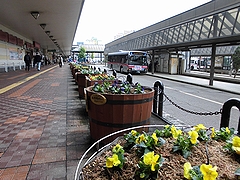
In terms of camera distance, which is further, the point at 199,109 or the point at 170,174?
the point at 199,109

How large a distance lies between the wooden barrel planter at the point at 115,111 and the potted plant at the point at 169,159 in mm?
1047

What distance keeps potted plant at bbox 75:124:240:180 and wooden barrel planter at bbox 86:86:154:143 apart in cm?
105

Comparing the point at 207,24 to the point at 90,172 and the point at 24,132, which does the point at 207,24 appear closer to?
the point at 24,132

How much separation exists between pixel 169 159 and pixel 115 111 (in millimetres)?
1527

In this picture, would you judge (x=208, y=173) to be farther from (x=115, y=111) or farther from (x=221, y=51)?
(x=221, y=51)

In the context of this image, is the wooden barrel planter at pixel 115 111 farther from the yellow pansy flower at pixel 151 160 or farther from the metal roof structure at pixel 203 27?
the metal roof structure at pixel 203 27

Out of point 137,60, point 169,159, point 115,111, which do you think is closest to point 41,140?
point 115,111

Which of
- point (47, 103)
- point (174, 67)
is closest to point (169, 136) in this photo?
point (47, 103)

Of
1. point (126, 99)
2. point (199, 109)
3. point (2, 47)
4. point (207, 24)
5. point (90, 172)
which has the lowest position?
point (199, 109)

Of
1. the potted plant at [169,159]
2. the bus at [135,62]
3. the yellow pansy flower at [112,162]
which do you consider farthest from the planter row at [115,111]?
the bus at [135,62]

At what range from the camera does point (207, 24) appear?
14492mm

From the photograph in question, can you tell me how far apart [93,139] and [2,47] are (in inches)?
692

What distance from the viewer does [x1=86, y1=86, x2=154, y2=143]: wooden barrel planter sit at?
305 centimetres

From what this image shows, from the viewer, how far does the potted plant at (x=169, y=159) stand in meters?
1.34
